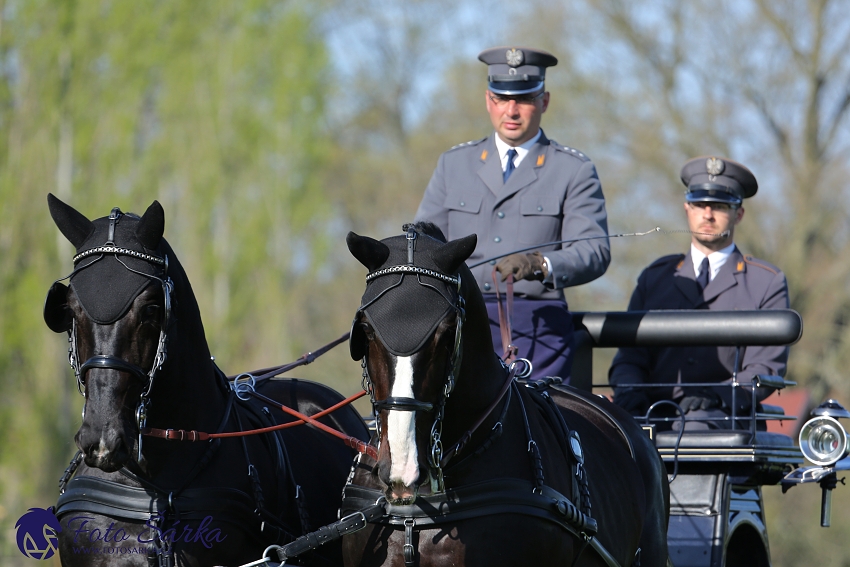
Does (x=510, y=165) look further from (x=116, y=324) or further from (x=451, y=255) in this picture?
(x=116, y=324)

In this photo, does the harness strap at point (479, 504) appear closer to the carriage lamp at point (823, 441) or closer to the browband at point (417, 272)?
the browband at point (417, 272)

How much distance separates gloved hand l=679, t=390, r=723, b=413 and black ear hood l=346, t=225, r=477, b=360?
2596 mm

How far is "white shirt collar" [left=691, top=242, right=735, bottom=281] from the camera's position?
19.5ft

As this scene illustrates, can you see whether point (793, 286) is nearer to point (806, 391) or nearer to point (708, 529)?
point (806, 391)

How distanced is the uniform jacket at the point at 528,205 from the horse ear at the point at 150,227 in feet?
5.50

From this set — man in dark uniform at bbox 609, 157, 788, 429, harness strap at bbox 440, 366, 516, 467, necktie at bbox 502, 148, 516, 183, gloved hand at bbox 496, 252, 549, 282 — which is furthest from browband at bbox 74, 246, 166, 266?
man in dark uniform at bbox 609, 157, 788, 429

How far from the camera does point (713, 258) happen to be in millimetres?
5957

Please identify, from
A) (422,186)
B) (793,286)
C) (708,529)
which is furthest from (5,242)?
(708,529)

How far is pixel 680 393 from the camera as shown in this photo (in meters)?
5.65

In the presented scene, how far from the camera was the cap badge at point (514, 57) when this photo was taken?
16.3ft

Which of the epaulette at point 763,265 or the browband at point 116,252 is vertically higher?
the epaulette at point 763,265

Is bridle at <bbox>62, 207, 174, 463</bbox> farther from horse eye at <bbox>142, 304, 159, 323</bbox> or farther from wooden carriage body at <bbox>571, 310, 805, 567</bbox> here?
wooden carriage body at <bbox>571, 310, 805, 567</bbox>

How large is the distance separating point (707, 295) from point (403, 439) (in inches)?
133

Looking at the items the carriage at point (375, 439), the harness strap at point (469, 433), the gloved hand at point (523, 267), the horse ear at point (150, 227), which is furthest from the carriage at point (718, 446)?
the horse ear at point (150, 227)
